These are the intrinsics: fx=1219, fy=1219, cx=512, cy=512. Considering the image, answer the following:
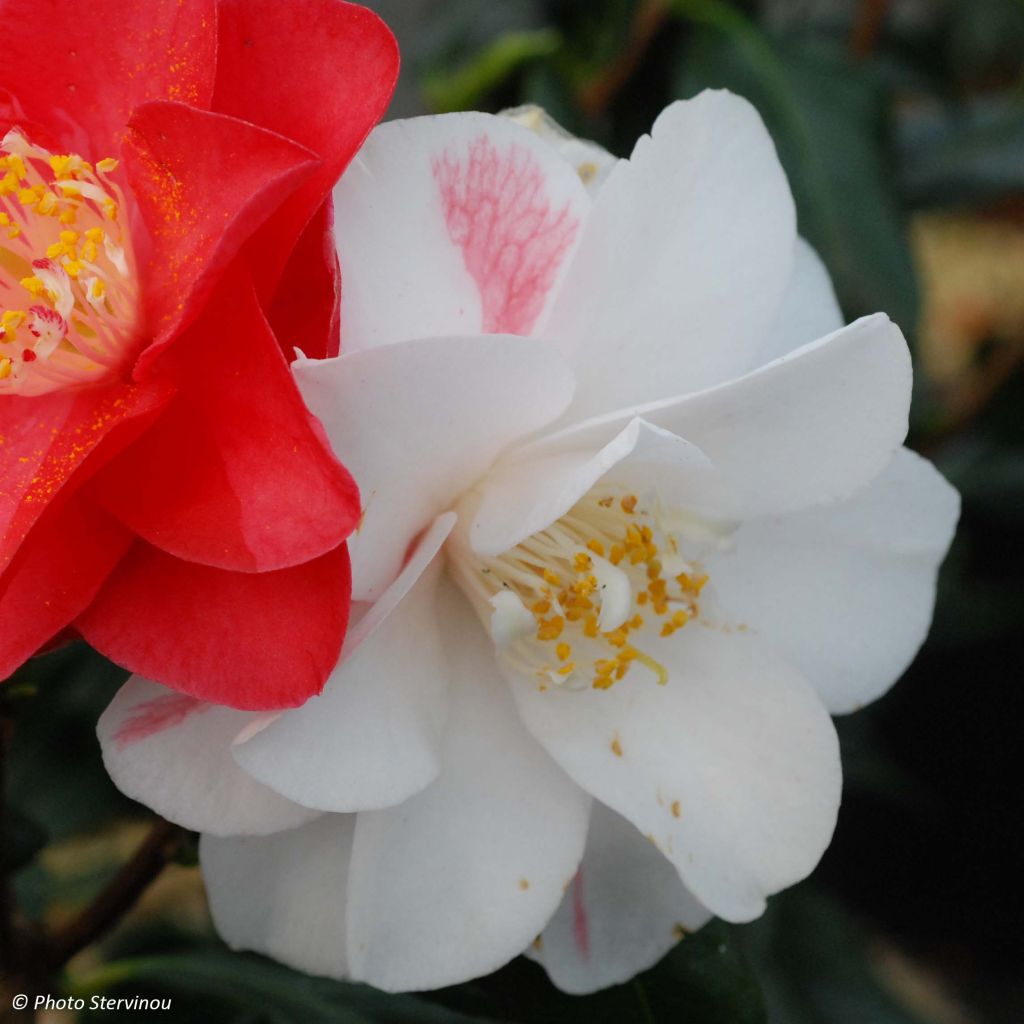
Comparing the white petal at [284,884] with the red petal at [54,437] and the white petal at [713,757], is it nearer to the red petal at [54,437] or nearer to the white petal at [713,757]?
the white petal at [713,757]

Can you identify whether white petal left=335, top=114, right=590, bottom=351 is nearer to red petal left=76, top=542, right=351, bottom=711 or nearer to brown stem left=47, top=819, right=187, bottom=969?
red petal left=76, top=542, right=351, bottom=711

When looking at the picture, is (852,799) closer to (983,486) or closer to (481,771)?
(983,486)

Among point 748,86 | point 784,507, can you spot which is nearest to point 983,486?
point 748,86

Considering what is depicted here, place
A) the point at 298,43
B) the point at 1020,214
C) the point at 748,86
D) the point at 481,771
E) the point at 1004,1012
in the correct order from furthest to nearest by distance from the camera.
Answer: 1. the point at 1020,214
2. the point at 1004,1012
3. the point at 748,86
4. the point at 481,771
5. the point at 298,43

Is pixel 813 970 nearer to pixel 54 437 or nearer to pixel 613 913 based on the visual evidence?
pixel 613 913

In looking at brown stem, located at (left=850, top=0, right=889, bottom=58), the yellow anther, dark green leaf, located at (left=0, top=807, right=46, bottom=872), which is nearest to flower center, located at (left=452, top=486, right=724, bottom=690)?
the yellow anther

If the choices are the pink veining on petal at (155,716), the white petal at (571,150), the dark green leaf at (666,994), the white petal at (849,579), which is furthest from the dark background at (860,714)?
the white petal at (571,150)
